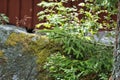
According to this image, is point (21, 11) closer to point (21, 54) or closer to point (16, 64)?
point (21, 54)

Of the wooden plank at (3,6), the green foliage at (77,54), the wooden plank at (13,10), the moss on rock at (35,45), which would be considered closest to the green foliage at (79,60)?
the green foliage at (77,54)

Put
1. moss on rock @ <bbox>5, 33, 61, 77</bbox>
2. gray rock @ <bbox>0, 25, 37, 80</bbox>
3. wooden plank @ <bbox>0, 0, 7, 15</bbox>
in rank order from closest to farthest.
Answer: gray rock @ <bbox>0, 25, 37, 80</bbox>, moss on rock @ <bbox>5, 33, 61, 77</bbox>, wooden plank @ <bbox>0, 0, 7, 15</bbox>

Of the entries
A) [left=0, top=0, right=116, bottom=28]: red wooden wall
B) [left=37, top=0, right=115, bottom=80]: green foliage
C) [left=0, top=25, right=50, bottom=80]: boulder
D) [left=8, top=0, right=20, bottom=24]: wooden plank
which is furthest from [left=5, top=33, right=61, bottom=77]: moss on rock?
[left=8, top=0, right=20, bottom=24]: wooden plank

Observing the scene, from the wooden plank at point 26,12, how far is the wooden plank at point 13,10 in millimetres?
119

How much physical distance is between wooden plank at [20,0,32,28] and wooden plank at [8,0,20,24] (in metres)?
0.12

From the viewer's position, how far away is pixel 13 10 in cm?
814

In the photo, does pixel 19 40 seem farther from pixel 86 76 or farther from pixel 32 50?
pixel 86 76

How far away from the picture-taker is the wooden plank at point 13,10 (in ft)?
26.6

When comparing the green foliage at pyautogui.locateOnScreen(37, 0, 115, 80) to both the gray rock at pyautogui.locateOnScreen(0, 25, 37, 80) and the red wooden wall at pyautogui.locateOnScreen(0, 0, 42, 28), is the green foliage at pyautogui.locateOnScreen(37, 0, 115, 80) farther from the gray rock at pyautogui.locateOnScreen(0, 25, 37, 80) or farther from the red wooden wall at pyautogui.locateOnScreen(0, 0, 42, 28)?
the red wooden wall at pyautogui.locateOnScreen(0, 0, 42, 28)

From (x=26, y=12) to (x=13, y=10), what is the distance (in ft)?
1.01

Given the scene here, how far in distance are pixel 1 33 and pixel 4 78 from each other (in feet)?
2.69

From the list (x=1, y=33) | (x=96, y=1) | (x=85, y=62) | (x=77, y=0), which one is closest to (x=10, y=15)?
(x=77, y=0)

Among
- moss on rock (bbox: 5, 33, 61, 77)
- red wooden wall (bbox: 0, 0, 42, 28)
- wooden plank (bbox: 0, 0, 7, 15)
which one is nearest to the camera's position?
moss on rock (bbox: 5, 33, 61, 77)

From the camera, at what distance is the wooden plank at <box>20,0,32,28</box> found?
802 centimetres
